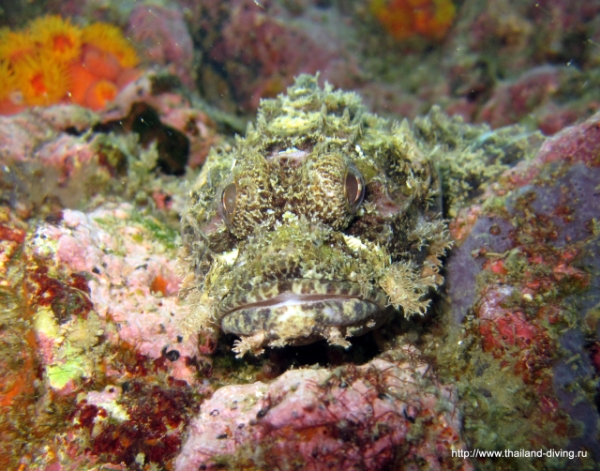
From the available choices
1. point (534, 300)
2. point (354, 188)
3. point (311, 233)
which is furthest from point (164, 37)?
point (534, 300)

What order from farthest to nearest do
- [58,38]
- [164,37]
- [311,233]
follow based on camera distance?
[164,37] → [58,38] → [311,233]

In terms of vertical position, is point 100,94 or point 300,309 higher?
point 100,94

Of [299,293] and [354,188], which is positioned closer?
[299,293]

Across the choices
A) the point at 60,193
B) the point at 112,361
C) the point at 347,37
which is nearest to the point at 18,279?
the point at 112,361

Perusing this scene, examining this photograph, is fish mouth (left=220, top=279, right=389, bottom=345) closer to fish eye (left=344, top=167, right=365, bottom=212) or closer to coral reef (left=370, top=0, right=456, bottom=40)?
fish eye (left=344, top=167, right=365, bottom=212)

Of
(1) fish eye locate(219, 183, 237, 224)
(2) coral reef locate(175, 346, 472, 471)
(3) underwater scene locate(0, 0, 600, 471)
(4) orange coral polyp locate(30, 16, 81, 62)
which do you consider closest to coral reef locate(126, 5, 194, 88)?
(4) orange coral polyp locate(30, 16, 81, 62)

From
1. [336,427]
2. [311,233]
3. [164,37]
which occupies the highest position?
[164,37]

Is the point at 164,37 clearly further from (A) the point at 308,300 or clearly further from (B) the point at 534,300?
(B) the point at 534,300
